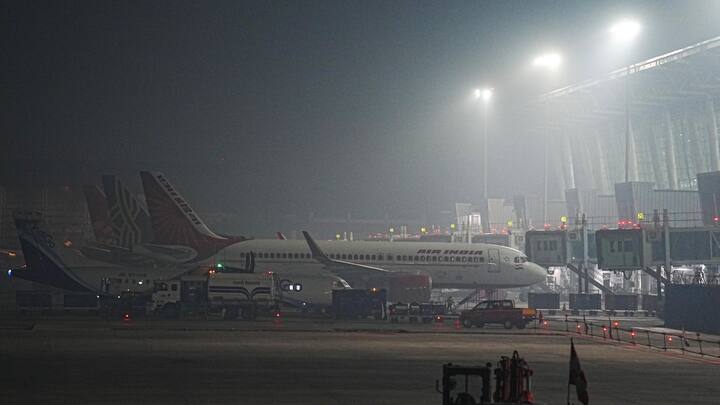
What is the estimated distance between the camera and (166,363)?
94.1 ft

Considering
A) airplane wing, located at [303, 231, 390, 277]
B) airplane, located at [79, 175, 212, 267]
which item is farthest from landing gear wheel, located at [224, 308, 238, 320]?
airplane, located at [79, 175, 212, 267]

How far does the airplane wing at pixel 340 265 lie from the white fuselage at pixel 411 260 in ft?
1.35

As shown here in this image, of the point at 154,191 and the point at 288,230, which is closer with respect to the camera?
the point at 154,191

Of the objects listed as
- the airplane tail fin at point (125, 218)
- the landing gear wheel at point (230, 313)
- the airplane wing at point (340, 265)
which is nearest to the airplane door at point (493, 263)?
the airplane wing at point (340, 265)

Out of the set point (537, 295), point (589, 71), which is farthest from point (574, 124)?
point (537, 295)

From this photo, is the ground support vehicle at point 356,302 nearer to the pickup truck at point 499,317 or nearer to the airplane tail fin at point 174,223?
the pickup truck at point 499,317

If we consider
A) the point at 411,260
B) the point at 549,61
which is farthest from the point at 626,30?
the point at 411,260

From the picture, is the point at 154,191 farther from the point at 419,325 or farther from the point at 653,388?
the point at 653,388

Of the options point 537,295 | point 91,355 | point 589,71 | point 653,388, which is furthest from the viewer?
point 589,71

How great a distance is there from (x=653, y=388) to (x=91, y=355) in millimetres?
19804

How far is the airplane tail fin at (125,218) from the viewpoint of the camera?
245ft

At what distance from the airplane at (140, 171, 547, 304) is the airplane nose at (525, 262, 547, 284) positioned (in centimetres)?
8

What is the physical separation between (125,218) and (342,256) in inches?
872

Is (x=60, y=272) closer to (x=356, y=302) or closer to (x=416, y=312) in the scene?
(x=356, y=302)
